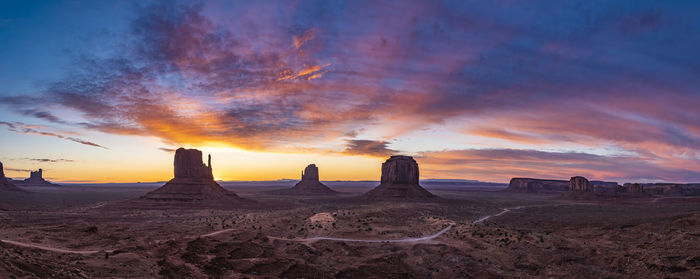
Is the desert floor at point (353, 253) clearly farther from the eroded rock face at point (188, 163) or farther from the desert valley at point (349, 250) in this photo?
the eroded rock face at point (188, 163)

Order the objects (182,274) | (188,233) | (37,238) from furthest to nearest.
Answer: (188,233) → (37,238) → (182,274)

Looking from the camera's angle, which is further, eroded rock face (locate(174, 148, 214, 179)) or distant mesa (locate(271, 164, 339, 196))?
distant mesa (locate(271, 164, 339, 196))

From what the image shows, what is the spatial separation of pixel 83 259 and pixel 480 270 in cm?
3087

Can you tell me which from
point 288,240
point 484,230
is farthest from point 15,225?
point 484,230

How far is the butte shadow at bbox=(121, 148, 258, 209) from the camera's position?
273 feet

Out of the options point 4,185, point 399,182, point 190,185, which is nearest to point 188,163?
point 190,185

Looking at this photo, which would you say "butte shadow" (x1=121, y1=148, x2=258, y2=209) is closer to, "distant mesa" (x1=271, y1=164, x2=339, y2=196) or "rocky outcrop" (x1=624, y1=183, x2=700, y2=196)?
"distant mesa" (x1=271, y1=164, x2=339, y2=196)

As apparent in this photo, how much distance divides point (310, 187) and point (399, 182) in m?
60.7

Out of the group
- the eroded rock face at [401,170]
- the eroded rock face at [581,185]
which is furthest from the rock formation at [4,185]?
the eroded rock face at [581,185]

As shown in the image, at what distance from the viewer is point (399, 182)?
420 feet

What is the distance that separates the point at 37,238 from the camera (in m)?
35.3

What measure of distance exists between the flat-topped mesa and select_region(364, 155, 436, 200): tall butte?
5761 cm

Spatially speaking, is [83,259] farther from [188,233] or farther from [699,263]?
[699,263]

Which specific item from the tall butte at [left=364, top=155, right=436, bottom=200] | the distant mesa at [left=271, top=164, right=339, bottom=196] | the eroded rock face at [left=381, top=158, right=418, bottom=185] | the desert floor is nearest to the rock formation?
the distant mesa at [left=271, top=164, right=339, bottom=196]
